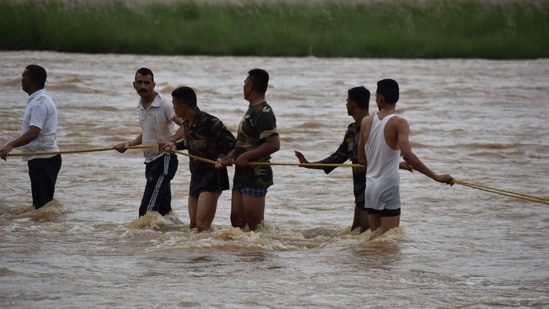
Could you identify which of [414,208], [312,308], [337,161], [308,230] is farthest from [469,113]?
[312,308]

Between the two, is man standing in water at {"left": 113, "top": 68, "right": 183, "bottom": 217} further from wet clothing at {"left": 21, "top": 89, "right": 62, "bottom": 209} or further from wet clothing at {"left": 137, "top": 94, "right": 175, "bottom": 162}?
wet clothing at {"left": 21, "top": 89, "right": 62, "bottom": 209}

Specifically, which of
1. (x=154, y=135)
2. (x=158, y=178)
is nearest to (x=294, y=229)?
(x=158, y=178)

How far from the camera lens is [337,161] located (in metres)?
9.76

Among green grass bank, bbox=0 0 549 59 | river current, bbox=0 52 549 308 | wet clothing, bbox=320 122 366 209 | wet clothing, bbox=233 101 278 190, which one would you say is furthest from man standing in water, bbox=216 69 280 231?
green grass bank, bbox=0 0 549 59

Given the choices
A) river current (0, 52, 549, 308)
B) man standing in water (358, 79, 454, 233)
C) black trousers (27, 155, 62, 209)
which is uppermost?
man standing in water (358, 79, 454, 233)

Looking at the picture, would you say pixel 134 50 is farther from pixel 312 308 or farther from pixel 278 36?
pixel 312 308

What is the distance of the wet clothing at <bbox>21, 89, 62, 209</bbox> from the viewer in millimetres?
10555

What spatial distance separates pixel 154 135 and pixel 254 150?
1.13 metres

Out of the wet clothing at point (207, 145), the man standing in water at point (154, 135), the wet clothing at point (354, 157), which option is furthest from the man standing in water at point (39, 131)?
the wet clothing at point (354, 157)

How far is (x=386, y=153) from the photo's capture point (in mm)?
9078

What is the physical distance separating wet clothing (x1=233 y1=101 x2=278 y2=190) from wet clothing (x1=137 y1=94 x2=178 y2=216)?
0.73 meters

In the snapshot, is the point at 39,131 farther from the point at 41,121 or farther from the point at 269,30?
the point at 269,30

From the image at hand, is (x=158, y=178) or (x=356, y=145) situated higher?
(x=356, y=145)

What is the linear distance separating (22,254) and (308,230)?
2.78 meters
